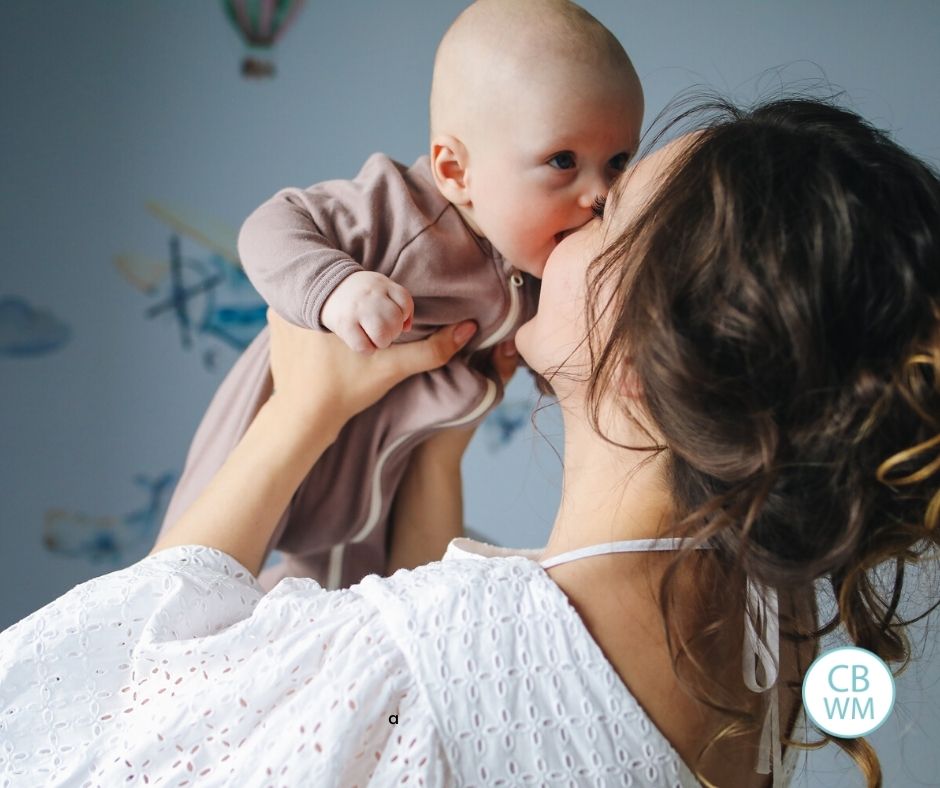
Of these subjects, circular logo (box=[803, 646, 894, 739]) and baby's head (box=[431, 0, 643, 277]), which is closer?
circular logo (box=[803, 646, 894, 739])

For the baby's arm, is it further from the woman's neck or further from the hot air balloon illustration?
the hot air balloon illustration

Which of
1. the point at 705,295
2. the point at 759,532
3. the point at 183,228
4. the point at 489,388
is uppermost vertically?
the point at 705,295

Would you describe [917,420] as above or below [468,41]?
below

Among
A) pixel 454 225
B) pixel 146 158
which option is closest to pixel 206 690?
pixel 454 225

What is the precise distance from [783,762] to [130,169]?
5.48ft

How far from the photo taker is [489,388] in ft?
3.92

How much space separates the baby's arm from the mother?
0.23 m

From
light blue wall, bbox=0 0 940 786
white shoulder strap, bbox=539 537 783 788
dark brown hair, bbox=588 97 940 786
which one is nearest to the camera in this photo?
dark brown hair, bbox=588 97 940 786

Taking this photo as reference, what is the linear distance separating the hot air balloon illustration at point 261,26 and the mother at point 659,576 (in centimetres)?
138

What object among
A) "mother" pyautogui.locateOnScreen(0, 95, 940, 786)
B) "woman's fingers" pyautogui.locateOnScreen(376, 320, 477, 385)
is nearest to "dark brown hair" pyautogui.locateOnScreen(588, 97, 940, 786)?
"mother" pyautogui.locateOnScreen(0, 95, 940, 786)

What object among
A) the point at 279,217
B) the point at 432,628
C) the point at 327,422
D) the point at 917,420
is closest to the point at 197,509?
the point at 327,422

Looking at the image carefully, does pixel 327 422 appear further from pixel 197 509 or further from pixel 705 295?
pixel 705 295

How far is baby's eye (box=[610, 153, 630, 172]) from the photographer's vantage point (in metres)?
1.06

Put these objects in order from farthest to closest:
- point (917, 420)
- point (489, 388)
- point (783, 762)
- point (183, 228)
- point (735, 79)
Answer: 1. point (183, 228)
2. point (735, 79)
3. point (489, 388)
4. point (783, 762)
5. point (917, 420)
